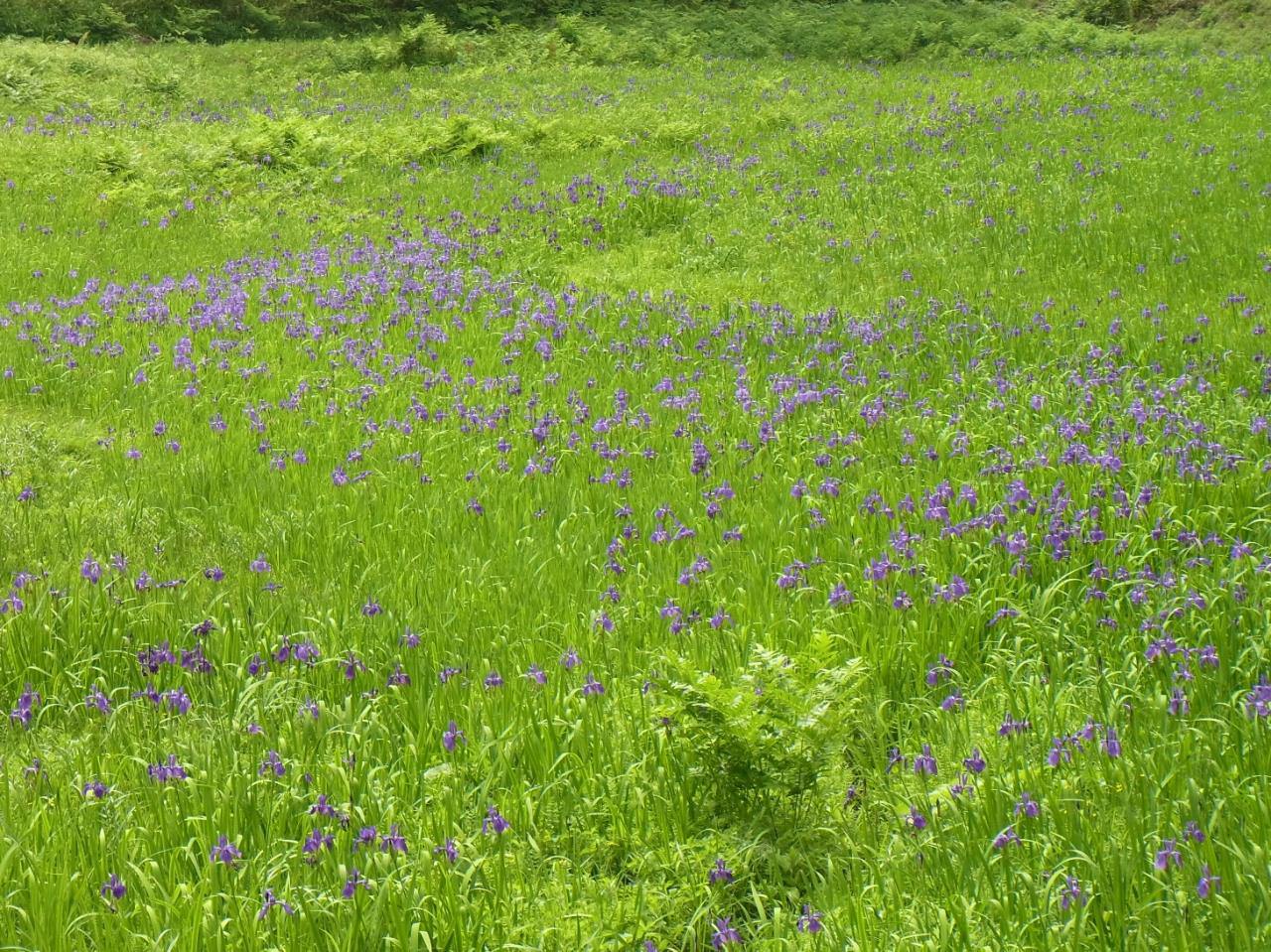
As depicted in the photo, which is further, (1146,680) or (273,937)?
(1146,680)

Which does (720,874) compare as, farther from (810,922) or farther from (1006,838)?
(1006,838)

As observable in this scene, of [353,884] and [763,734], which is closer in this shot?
[353,884]

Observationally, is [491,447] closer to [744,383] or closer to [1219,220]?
[744,383]

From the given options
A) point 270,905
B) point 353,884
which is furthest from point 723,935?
point 270,905

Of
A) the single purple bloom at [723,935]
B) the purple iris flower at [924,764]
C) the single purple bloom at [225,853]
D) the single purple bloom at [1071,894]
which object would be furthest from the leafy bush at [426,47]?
the single purple bloom at [1071,894]

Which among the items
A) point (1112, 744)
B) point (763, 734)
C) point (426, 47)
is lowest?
point (763, 734)

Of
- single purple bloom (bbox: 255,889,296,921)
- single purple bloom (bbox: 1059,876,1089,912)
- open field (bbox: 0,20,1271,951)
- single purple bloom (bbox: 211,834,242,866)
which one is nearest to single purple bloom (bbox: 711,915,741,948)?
open field (bbox: 0,20,1271,951)

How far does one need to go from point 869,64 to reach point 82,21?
72.9ft

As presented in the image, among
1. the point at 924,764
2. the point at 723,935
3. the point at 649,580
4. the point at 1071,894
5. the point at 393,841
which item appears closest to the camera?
the point at 1071,894

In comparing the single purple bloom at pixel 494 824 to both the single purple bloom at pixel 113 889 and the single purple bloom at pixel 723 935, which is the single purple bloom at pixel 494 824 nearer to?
the single purple bloom at pixel 723 935

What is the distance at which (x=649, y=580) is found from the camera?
15.9 ft

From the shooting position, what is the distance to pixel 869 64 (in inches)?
981

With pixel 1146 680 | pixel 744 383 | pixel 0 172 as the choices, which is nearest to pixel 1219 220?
pixel 744 383

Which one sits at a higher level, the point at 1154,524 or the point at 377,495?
the point at 1154,524
